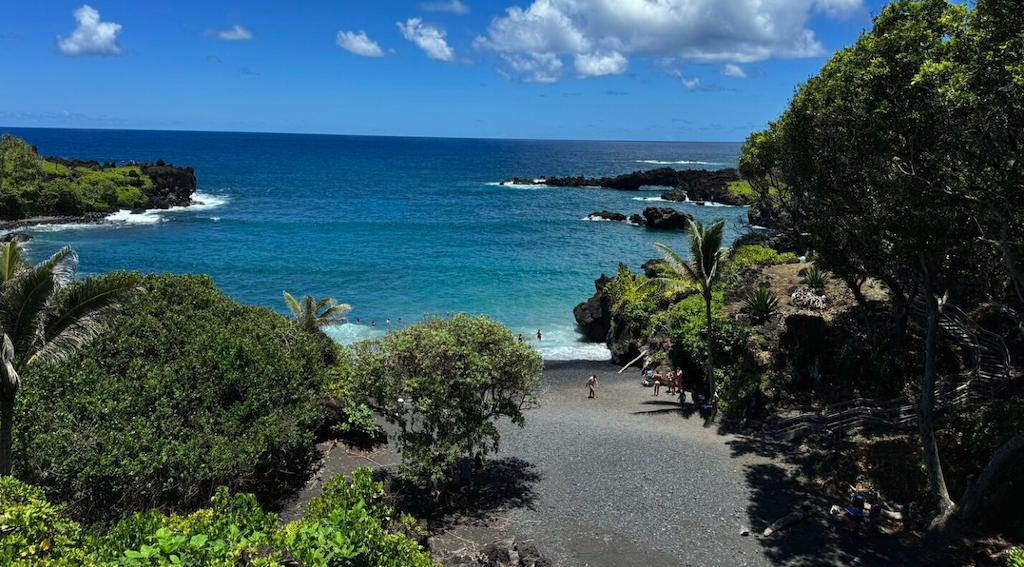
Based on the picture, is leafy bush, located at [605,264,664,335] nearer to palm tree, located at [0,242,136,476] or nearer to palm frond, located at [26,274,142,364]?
palm frond, located at [26,274,142,364]

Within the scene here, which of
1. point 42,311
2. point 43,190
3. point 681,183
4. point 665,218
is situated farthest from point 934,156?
point 681,183

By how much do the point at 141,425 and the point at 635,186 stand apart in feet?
363

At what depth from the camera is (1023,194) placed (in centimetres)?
1162

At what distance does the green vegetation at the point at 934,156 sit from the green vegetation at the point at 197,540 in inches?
491

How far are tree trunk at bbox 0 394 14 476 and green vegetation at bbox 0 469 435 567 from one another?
3.91ft

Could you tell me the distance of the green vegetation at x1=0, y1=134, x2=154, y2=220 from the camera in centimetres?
6347

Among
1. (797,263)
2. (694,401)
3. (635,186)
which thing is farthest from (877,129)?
(635,186)

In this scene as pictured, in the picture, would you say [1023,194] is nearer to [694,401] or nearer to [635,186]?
[694,401]

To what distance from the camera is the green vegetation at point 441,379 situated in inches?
601

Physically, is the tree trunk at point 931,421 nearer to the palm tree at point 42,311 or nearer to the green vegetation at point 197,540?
the green vegetation at point 197,540

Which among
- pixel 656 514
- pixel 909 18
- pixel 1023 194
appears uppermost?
pixel 909 18

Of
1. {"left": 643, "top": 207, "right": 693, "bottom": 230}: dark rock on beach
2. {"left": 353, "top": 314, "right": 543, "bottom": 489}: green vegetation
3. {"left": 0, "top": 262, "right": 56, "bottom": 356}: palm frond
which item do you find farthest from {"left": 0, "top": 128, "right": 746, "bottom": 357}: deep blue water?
{"left": 0, "top": 262, "right": 56, "bottom": 356}: palm frond

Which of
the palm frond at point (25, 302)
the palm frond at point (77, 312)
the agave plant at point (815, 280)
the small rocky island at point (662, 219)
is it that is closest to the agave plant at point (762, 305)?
the agave plant at point (815, 280)

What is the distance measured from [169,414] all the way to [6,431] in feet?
14.3
